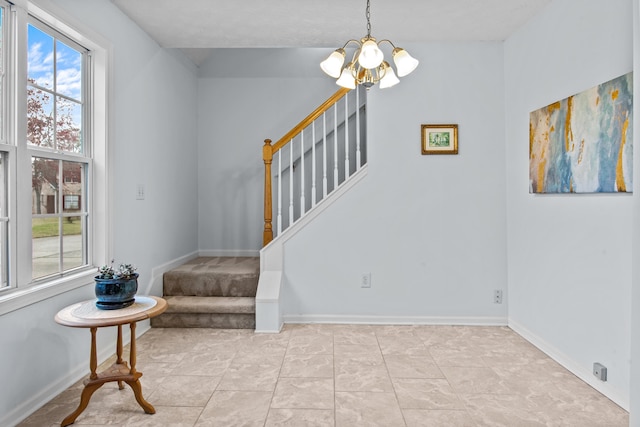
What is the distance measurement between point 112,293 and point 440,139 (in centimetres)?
292

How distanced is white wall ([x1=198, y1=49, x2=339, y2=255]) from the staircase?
63 cm

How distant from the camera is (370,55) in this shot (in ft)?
6.09

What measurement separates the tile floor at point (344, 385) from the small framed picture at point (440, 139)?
1.66m

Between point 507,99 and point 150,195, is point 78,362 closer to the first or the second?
point 150,195

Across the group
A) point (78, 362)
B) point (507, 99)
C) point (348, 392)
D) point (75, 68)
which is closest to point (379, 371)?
point (348, 392)

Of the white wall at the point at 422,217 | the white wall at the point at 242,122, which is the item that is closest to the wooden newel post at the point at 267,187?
the white wall at the point at 422,217

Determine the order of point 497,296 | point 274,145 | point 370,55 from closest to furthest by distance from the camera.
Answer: point 370,55 → point 497,296 → point 274,145

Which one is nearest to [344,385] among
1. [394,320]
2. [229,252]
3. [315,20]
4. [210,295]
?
[394,320]

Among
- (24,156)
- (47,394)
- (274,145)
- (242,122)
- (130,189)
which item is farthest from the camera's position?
(242,122)

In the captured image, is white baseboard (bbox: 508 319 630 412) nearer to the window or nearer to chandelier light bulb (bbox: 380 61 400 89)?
chandelier light bulb (bbox: 380 61 400 89)

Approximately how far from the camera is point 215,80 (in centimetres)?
455

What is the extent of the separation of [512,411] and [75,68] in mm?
3505

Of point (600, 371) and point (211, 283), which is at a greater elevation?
point (211, 283)

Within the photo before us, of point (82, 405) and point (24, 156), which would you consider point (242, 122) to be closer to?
point (24, 156)
